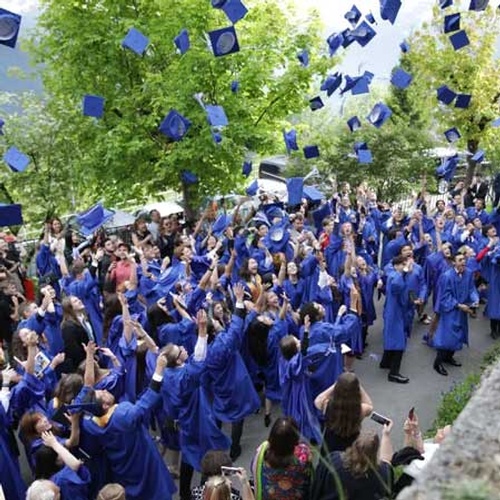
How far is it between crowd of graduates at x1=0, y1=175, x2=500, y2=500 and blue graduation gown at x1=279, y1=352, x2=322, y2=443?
0.02 m

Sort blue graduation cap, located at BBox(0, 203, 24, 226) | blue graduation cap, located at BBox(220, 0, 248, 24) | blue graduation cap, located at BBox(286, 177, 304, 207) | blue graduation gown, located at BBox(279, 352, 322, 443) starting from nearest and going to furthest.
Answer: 1. blue graduation gown, located at BBox(279, 352, 322, 443)
2. blue graduation cap, located at BBox(0, 203, 24, 226)
3. blue graduation cap, located at BBox(220, 0, 248, 24)
4. blue graduation cap, located at BBox(286, 177, 304, 207)

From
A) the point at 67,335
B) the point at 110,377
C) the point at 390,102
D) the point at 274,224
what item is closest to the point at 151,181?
the point at 274,224

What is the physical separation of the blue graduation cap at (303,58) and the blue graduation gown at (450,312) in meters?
5.10

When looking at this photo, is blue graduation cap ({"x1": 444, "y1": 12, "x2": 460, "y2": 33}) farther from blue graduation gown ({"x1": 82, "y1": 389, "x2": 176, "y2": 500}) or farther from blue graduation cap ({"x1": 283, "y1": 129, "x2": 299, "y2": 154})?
blue graduation gown ({"x1": 82, "y1": 389, "x2": 176, "y2": 500})

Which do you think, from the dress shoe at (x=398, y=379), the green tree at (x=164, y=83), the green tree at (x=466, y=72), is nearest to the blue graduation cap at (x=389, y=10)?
the green tree at (x=164, y=83)

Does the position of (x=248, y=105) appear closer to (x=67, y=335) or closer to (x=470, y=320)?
(x=470, y=320)

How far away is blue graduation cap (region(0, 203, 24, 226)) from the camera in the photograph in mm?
8453

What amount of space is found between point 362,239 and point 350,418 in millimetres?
6406

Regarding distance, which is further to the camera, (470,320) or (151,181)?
(151,181)

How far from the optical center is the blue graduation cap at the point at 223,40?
8961 mm

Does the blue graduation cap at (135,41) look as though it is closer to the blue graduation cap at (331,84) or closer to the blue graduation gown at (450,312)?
the blue graduation cap at (331,84)

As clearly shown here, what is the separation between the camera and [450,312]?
24.5 feet

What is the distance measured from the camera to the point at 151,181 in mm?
11523

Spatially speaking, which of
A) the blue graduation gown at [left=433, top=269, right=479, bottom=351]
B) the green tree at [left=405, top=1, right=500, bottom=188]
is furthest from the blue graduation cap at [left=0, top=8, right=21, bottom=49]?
the green tree at [left=405, top=1, right=500, bottom=188]
